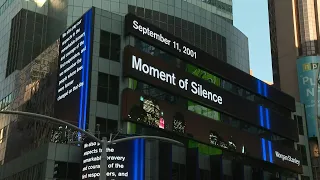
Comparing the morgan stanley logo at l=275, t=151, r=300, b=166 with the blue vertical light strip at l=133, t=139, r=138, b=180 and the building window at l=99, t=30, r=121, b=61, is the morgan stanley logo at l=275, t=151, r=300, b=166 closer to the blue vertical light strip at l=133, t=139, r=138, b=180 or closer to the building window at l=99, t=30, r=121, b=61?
the building window at l=99, t=30, r=121, b=61

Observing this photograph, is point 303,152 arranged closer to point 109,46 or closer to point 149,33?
point 149,33

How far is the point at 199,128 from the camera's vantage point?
4991cm

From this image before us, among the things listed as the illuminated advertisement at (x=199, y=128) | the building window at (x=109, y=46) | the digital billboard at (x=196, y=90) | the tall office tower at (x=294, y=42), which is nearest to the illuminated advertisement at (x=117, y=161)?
the illuminated advertisement at (x=199, y=128)

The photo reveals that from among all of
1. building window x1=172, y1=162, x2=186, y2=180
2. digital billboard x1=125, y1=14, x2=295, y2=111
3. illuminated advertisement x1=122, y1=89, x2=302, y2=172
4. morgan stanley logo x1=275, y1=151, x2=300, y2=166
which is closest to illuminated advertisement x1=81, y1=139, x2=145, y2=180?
illuminated advertisement x1=122, y1=89, x2=302, y2=172

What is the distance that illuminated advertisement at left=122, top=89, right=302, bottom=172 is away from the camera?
43750 millimetres

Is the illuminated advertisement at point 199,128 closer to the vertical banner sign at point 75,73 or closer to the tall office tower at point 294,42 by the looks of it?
the vertical banner sign at point 75,73

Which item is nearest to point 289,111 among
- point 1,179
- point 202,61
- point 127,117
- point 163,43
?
point 202,61

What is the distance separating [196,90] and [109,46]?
36.5 feet

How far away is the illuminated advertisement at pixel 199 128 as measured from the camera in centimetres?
4375

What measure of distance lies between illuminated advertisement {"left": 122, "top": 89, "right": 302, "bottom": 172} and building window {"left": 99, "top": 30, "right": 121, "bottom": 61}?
383 centimetres

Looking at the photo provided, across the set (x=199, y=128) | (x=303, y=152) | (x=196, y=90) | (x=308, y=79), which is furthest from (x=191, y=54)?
(x=308, y=79)

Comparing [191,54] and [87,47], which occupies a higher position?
[191,54]

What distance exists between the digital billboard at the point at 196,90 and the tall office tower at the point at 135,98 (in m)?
0.12

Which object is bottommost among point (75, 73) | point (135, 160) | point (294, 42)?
point (135, 160)
